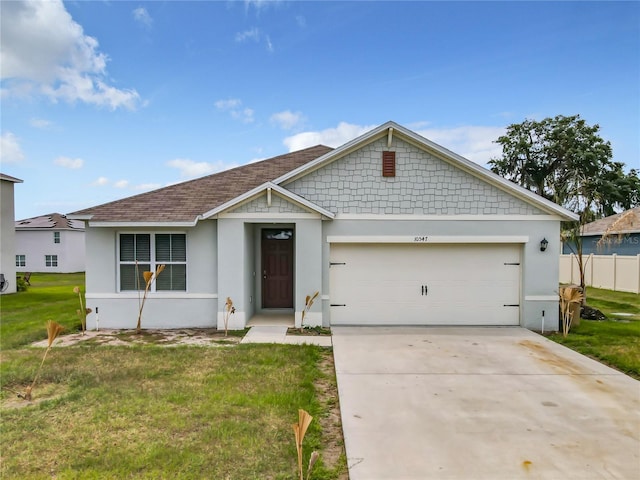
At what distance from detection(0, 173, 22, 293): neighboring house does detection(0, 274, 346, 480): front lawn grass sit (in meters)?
12.5

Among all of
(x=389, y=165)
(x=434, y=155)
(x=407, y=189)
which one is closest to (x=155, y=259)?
(x=389, y=165)

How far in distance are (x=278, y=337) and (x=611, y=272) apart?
55.1ft

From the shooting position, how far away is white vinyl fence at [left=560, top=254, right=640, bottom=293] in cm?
1623

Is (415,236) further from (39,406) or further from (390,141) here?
(39,406)

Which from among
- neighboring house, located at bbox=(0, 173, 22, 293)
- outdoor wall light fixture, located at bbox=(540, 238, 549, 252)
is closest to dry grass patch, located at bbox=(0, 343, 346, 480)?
outdoor wall light fixture, located at bbox=(540, 238, 549, 252)

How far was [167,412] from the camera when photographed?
190 inches

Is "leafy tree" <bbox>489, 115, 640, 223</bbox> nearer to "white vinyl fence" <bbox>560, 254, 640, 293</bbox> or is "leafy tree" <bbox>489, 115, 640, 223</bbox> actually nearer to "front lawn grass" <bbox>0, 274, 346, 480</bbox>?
"white vinyl fence" <bbox>560, 254, 640, 293</bbox>

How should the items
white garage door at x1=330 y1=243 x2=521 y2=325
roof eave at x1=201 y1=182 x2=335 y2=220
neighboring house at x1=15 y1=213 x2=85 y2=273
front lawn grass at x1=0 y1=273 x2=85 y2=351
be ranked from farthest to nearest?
neighboring house at x1=15 y1=213 x2=85 y2=273 → white garage door at x1=330 y1=243 x2=521 y2=325 → roof eave at x1=201 y1=182 x2=335 y2=220 → front lawn grass at x1=0 y1=273 x2=85 y2=351

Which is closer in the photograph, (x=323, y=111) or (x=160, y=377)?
(x=160, y=377)

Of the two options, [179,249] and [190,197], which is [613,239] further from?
[179,249]

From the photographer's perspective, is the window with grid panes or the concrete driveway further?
the window with grid panes

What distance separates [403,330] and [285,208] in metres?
4.20

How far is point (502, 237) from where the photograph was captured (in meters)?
9.80

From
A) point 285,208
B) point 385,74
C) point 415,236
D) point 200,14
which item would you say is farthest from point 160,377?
point 385,74
